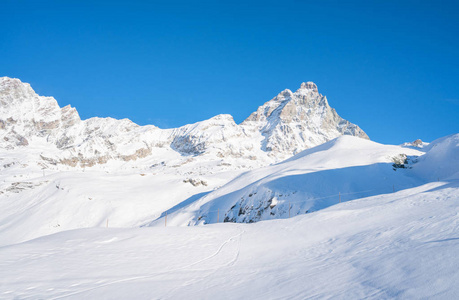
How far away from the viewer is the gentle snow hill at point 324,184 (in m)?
30.3

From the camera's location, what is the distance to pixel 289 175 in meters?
36.8

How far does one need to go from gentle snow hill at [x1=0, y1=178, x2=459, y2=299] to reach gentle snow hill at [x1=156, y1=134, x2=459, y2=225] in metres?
15.0

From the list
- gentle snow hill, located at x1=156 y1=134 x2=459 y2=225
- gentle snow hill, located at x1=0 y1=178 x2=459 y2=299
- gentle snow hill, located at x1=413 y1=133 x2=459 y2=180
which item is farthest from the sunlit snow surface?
gentle snow hill, located at x1=413 y1=133 x2=459 y2=180

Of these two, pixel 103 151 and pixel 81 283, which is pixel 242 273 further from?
pixel 103 151

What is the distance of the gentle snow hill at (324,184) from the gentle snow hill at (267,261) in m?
15.0

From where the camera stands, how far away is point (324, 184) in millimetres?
32688

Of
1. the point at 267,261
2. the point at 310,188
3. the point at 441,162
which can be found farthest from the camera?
the point at 441,162

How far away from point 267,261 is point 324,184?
2502cm

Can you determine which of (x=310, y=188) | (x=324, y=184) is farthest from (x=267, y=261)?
(x=324, y=184)

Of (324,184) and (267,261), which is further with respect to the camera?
(324,184)

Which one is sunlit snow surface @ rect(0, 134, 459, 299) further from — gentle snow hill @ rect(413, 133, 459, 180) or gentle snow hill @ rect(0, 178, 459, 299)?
gentle snow hill @ rect(413, 133, 459, 180)

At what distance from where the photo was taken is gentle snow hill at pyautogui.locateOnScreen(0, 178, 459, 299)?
5852 millimetres

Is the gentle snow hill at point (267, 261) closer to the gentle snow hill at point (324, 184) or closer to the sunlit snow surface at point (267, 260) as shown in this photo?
the sunlit snow surface at point (267, 260)

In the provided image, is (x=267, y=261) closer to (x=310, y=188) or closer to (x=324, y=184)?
(x=310, y=188)
